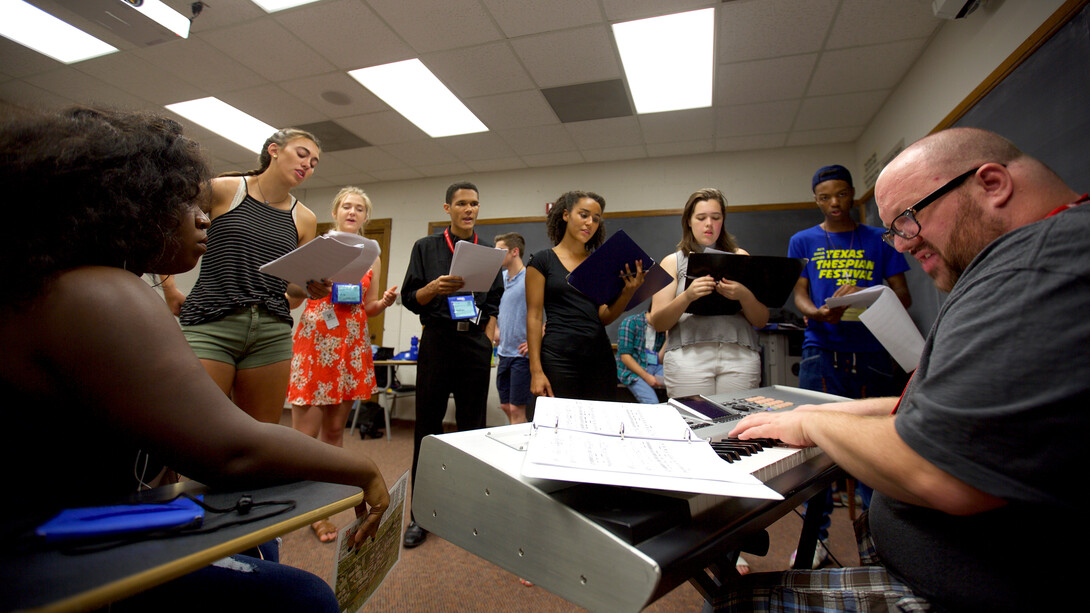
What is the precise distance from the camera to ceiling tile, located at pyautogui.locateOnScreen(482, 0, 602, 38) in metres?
2.57

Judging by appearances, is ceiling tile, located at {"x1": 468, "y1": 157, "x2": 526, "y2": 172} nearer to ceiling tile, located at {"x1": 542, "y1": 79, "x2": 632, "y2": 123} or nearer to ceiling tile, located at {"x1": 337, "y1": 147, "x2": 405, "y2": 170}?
ceiling tile, located at {"x1": 337, "y1": 147, "x2": 405, "y2": 170}

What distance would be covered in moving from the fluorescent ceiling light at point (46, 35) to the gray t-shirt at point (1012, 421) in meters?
4.48

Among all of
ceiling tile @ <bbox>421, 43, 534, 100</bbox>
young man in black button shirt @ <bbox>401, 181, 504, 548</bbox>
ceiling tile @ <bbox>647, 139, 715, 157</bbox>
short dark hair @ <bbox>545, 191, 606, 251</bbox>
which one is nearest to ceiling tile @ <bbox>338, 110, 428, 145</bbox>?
ceiling tile @ <bbox>421, 43, 534, 100</bbox>

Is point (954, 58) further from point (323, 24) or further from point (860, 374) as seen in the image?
point (323, 24)

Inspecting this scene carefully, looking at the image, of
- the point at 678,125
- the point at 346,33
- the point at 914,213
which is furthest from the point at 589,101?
the point at 914,213

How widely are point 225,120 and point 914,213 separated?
16.4 feet

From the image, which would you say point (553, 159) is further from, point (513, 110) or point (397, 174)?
point (397, 174)

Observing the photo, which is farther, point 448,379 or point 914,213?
point 448,379

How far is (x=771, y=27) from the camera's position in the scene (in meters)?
2.71

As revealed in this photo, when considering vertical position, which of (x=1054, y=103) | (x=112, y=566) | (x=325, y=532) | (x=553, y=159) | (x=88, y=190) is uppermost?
(x=553, y=159)

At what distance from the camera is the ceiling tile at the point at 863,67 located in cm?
287

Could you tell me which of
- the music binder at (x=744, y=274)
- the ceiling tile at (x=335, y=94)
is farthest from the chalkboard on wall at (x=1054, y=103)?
the ceiling tile at (x=335, y=94)

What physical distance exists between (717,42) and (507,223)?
273cm

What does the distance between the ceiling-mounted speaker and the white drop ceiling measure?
0.21 meters
